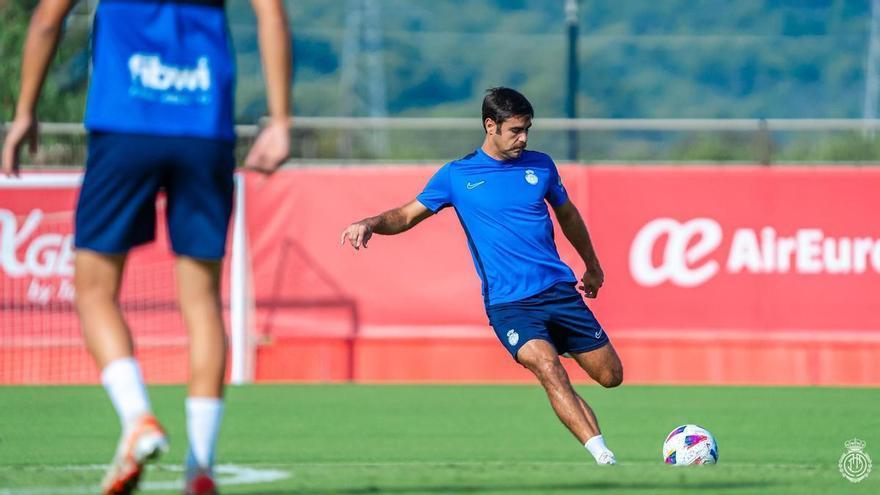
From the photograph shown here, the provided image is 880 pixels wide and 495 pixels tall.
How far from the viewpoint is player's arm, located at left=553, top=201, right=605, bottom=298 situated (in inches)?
374

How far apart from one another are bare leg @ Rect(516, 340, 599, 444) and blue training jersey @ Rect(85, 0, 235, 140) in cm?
341

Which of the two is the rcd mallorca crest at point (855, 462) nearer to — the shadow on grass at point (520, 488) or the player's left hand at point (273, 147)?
the shadow on grass at point (520, 488)

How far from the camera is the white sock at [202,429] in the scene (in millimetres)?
5559

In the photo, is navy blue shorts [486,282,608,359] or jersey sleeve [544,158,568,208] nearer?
navy blue shorts [486,282,608,359]

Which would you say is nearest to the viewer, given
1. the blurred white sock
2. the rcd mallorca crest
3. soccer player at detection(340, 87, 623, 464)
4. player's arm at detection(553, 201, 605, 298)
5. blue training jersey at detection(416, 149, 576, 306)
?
the rcd mallorca crest

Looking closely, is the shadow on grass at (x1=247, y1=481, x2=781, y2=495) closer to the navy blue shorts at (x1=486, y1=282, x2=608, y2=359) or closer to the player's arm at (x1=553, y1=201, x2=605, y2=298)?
the navy blue shorts at (x1=486, y1=282, x2=608, y2=359)

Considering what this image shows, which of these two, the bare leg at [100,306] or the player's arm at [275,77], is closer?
the player's arm at [275,77]

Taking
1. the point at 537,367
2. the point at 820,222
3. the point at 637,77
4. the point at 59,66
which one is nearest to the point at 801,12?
the point at 637,77

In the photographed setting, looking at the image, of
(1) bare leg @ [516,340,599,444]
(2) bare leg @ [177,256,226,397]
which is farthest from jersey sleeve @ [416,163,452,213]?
(2) bare leg @ [177,256,226,397]

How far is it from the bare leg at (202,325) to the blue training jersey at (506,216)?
3.64 m

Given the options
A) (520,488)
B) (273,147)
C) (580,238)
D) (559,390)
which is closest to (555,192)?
(580,238)

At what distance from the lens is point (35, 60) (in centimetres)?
561

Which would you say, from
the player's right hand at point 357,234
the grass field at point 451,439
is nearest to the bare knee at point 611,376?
the grass field at point 451,439

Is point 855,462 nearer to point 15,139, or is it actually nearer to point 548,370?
point 548,370
